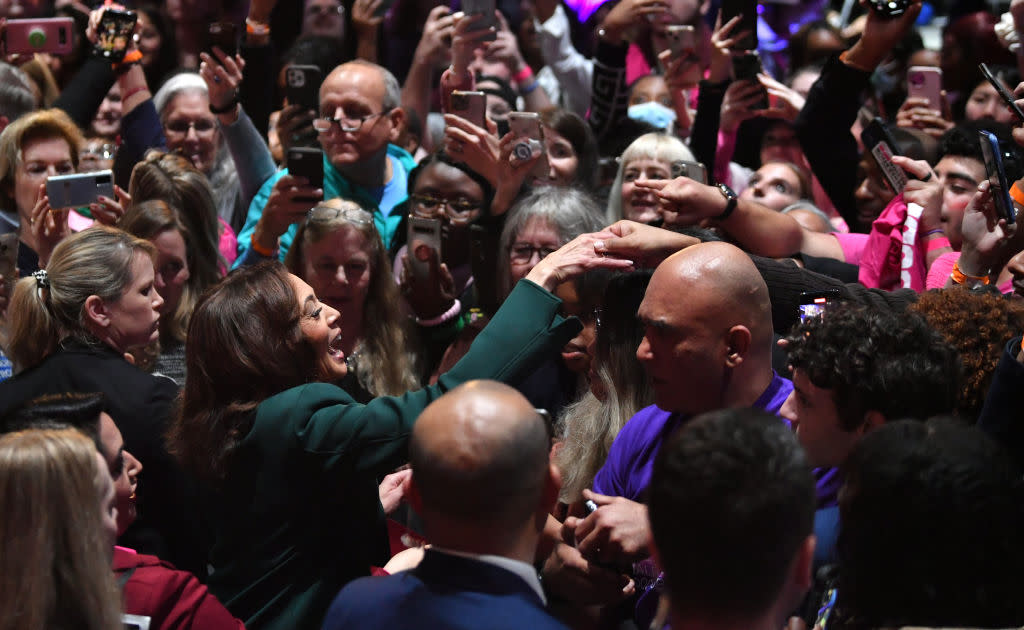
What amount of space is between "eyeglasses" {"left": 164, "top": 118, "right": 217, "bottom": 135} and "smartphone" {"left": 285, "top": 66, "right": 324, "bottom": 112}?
0.63 meters

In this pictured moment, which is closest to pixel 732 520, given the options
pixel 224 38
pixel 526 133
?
pixel 526 133

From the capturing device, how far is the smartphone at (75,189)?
439 centimetres

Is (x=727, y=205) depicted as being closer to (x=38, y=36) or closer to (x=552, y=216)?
(x=552, y=216)

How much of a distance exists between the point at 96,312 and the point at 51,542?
1.57 metres

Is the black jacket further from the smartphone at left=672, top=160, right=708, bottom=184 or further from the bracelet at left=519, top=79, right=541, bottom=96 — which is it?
the bracelet at left=519, top=79, right=541, bottom=96

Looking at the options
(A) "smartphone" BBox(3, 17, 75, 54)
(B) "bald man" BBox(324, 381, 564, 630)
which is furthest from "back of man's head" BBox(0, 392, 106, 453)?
(A) "smartphone" BBox(3, 17, 75, 54)

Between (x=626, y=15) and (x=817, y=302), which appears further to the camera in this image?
(x=626, y=15)

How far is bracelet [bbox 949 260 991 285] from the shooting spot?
11.1 feet

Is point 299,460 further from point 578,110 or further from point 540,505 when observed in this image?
point 578,110

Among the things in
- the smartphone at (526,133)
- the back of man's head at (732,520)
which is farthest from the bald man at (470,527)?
the smartphone at (526,133)

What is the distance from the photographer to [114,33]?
5449 millimetres

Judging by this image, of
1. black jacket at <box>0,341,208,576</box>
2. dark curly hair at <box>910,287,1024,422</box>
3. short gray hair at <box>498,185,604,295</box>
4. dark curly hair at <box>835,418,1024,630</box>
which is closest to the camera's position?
dark curly hair at <box>835,418,1024,630</box>

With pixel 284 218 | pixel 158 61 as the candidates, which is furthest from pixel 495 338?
pixel 158 61

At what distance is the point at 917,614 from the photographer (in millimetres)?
1779
